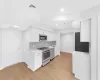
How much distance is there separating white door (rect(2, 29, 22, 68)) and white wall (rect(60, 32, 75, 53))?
16.5ft

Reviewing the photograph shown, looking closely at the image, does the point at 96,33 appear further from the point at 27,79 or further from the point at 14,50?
the point at 14,50

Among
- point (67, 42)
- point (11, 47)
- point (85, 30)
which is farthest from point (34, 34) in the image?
point (67, 42)

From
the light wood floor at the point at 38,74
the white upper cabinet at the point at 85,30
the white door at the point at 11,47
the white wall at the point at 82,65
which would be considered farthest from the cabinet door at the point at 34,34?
the white upper cabinet at the point at 85,30

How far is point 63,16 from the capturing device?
9.41ft

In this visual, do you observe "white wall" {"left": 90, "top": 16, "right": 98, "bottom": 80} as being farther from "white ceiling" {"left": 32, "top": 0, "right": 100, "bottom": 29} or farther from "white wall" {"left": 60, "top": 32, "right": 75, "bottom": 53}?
"white wall" {"left": 60, "top": 32, "right": 75, "bottom": 53}

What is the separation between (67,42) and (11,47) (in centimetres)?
557

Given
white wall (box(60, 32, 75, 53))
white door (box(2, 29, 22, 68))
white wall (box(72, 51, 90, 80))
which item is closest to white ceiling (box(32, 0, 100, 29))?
white wall (box(72, 51, 90, 80))

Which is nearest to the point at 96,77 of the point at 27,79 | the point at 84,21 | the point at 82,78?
the point at 82,78

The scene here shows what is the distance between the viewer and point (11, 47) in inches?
160

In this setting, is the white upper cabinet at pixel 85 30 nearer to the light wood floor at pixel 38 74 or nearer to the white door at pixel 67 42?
the light wood floor at pixel 38 74

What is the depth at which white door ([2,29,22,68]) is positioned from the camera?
3.77 meters

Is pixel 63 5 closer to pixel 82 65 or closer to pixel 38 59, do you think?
pixel 82 65

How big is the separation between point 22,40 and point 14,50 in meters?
0.81

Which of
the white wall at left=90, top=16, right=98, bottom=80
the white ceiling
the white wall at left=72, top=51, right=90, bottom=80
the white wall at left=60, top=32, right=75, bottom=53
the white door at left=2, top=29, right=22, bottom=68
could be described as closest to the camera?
the white ceiling
